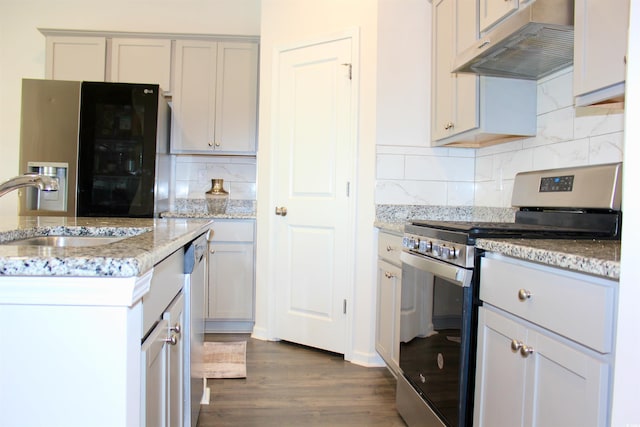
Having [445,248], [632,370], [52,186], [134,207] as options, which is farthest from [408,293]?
[134,207]

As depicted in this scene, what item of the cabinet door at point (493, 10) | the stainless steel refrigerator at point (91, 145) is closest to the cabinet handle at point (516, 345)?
the cabinet door at point (493, 10)

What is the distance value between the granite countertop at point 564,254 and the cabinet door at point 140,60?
300 cm

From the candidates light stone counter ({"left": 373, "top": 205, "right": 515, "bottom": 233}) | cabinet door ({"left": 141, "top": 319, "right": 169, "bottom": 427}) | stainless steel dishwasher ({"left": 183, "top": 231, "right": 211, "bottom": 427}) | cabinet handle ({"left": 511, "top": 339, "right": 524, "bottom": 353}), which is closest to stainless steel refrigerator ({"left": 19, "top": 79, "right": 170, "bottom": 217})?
stainless steel dishwasher ({"left": 183, "top": 231, "right": 211, "bottom": 427})

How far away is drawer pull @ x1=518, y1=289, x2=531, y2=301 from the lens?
111cm

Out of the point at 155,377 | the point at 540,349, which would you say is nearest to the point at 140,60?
the point at 155,377

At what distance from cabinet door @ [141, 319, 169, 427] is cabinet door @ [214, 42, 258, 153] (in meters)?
2.48

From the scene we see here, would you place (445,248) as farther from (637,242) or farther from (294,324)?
(294,324)

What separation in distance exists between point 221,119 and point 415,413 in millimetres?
2571

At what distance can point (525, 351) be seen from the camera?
1.11 m

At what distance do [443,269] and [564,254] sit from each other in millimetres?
592

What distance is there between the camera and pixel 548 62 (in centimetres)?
191

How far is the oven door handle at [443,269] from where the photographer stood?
1394 mm

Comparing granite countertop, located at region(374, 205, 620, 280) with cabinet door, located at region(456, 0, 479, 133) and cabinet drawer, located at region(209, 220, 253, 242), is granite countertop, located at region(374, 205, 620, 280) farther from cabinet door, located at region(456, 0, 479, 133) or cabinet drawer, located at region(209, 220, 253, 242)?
cabinet drawer, located at region(209, 220, 253, 242)

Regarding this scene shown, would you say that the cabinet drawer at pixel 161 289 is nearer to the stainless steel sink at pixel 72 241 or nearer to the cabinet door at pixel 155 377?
the cabinet door at pixel 155 377
